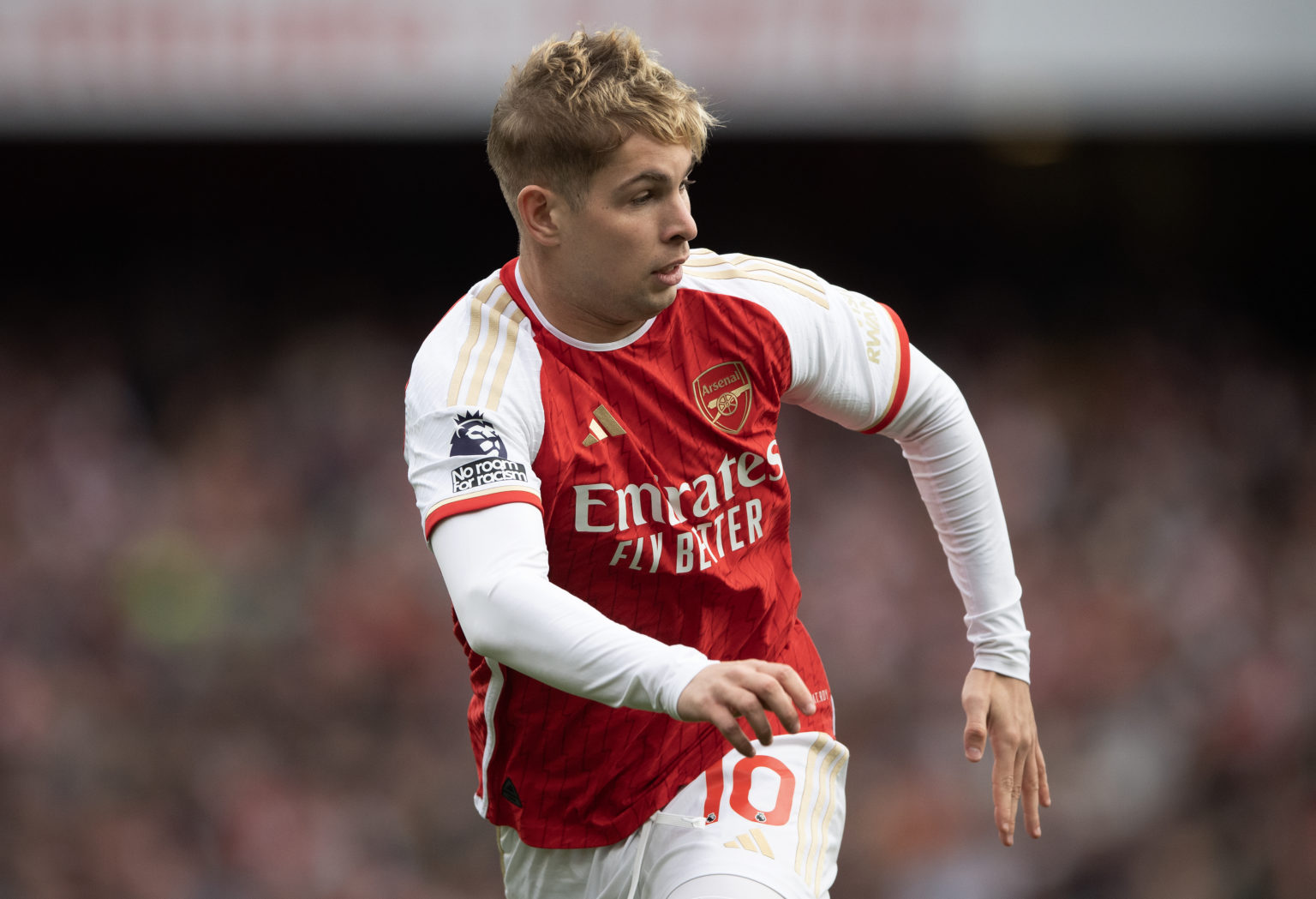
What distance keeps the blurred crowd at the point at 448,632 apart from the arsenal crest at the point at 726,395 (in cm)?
595

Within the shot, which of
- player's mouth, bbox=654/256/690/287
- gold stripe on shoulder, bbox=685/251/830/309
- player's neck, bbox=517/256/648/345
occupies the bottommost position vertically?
player's neck, bbox=517/256/648/345

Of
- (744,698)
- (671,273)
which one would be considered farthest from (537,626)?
(671,273)

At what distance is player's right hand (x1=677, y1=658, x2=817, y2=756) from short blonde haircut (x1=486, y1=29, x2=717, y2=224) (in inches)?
38.8

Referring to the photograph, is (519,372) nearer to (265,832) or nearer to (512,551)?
(512,551)

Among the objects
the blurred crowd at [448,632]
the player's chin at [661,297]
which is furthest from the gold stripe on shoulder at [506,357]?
the blurred crowd at [448,632]

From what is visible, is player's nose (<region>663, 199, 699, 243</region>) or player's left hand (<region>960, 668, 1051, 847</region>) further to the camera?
player's left hand (<region>960, 668, 1051, 847</region>)

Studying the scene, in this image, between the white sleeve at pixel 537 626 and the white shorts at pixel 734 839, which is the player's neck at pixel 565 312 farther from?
the white shorts at pixel 734 839

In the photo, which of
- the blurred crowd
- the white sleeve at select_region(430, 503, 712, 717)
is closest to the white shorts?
the white sleeve at select_region(430, 503, 712, 717)

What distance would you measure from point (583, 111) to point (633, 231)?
237 millimetres

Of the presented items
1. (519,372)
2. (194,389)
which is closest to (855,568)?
(194,389)

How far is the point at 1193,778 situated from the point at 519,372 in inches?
283

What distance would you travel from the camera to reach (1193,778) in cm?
859

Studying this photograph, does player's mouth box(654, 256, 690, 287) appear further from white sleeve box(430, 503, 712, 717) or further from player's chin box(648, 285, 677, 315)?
white sleeve box(430, 503, 712, 717)

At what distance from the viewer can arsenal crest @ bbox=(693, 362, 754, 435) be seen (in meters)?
2.87
